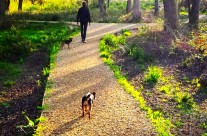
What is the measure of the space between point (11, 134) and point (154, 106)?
12.5 ft

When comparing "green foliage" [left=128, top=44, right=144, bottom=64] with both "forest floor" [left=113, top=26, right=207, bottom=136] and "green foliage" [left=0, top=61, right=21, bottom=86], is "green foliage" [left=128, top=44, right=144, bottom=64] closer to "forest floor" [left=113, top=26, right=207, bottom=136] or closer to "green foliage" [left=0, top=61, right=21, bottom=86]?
"forest floor" [left=113, top=26, right=207, bottom=136]

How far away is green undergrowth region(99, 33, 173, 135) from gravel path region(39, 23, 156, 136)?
18 cm

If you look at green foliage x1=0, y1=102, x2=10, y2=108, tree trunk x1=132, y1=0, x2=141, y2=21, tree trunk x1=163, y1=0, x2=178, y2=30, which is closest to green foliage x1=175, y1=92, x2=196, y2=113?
green foliage x1=0, y1=102, x2=10, y2=108

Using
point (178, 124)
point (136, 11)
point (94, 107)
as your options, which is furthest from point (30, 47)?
point (136, 11)

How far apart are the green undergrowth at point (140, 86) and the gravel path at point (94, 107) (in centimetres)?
18

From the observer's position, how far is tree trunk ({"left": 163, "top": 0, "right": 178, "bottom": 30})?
2030 cm

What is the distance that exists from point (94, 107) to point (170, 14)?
11.5 m

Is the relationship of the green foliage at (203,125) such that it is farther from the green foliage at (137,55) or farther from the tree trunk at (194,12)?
the tree trunk at (194,12)

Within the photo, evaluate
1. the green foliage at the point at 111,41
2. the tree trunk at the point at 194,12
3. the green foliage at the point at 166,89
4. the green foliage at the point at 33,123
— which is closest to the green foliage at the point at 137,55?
the green foliage at the point at 111,41

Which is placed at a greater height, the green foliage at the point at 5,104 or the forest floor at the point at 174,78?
the forest floor at the point at 174,78

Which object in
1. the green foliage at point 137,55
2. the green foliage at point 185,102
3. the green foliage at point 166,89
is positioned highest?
the green foliage at point 137,55

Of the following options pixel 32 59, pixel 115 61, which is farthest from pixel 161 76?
pixel 32 59

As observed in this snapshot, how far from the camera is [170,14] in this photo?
67.3 ft

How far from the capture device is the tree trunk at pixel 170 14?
2030 cm
